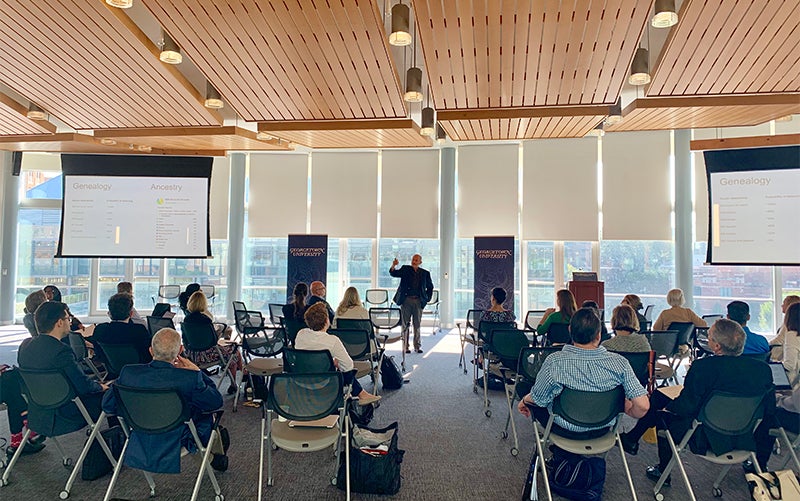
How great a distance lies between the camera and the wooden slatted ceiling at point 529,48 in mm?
3660

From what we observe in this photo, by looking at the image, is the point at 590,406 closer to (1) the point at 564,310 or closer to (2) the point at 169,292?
(1) the point at 564,310

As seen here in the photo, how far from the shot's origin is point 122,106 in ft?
19.2

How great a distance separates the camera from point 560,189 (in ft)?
30.2

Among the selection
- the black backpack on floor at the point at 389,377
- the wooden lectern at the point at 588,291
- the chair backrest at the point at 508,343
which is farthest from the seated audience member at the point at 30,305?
the wooden lectern at the point at 588,291

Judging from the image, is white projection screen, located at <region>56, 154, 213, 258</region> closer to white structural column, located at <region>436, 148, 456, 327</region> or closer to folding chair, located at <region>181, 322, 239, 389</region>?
folding chair, located at <region>181, 322, 239, 389</region>

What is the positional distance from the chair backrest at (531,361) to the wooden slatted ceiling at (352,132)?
12.4 feet

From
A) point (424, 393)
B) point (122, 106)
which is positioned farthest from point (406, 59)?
point (424, 393)

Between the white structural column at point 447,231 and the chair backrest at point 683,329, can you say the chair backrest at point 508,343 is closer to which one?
the chair backrest at point 683,329

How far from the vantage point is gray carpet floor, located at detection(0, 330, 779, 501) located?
293 centimetres

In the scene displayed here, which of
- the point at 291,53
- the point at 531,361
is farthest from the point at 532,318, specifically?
the point at 291,53

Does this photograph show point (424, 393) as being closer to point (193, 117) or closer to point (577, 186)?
point (193, 117)

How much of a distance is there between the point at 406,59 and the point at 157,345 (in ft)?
16.3

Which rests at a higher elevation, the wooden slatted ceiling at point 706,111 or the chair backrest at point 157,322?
the wooden slatted ceiling at point 706,111

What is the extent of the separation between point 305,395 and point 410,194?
7542 mm
